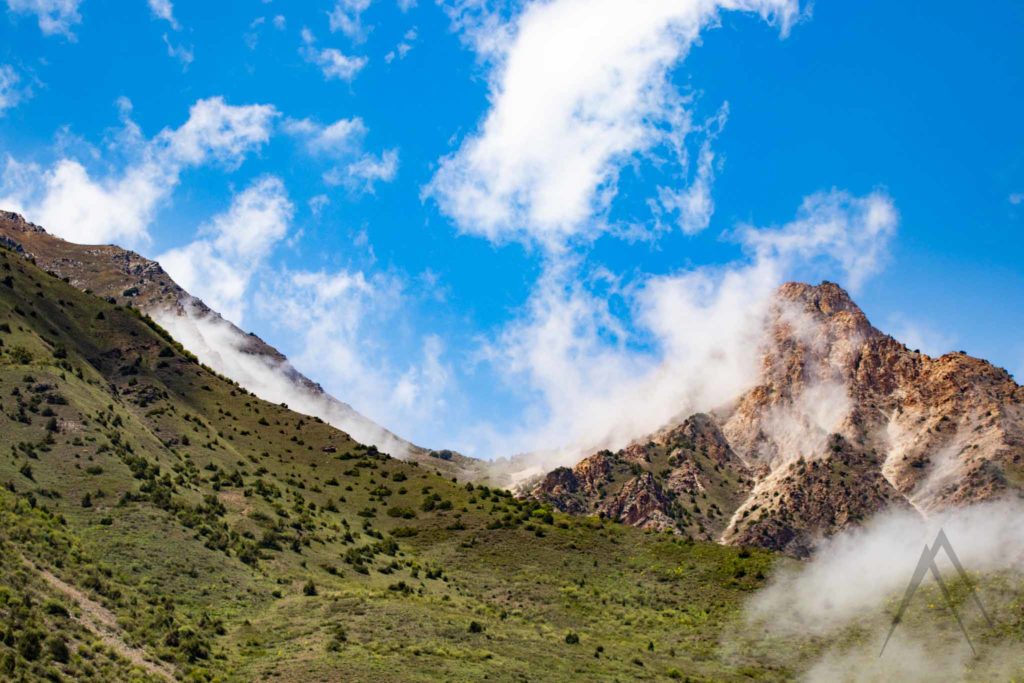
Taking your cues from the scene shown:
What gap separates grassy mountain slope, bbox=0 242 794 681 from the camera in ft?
157

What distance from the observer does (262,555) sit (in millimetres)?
68062

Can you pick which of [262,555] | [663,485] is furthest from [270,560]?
[663,485]

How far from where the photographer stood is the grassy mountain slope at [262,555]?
47719mm

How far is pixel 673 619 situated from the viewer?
243ft

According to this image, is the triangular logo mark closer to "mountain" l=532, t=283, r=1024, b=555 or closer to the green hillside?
the green hillside

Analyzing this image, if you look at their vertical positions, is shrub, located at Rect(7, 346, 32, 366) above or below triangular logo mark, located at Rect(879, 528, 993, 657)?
below

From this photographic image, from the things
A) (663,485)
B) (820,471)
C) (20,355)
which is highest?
(820,471)

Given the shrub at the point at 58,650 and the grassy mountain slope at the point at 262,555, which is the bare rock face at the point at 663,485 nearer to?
the grassy mountain slope at the point at 262,555

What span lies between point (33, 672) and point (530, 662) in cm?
2912

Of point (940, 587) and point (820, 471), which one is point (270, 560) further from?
point (820, 471)

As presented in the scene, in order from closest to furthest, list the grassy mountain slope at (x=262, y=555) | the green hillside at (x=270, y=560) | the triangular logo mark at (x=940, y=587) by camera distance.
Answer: the green hillside at (x=270, y=560)
the grassy mountain slope at (x=262, y=555)
the triangular logo mark at (x=940, y=587)

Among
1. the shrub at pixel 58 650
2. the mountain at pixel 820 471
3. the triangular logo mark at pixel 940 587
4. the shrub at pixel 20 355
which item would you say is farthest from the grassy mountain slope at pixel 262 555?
the mountain at pixel 820 471

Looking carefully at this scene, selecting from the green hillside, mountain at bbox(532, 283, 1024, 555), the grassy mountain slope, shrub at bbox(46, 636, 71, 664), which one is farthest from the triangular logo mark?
mountain at bbox(532, 283, 1024, 555)

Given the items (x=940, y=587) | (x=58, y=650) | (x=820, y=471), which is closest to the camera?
(x=58, y=650)
